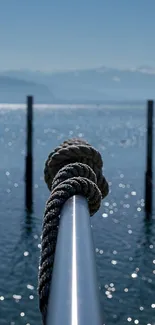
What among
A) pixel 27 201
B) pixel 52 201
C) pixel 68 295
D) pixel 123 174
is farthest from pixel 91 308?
pixel 123 174

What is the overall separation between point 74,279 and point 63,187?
643mm

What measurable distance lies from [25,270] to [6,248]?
3.04m

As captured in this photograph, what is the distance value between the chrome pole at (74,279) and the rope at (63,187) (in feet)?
0.43

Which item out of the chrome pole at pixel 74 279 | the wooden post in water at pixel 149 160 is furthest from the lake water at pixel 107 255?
the chrome pole at pixel 74 279

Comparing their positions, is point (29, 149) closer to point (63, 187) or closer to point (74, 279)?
point (63, 187)

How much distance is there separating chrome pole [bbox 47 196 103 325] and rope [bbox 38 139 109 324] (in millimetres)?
130

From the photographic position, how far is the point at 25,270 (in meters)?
17.7

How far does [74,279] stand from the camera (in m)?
1.06

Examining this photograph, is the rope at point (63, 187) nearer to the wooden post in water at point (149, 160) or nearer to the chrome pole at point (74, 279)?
the chrome pole at point (74, 279)

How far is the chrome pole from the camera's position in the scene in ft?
3.09

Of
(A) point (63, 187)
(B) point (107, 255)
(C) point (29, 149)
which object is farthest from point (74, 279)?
(C) point (29, 149)

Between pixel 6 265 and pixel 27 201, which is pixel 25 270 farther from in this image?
pixel 27 201

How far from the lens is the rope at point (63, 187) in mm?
1469

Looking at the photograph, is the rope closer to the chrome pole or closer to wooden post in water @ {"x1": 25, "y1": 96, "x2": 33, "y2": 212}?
the chrome pole
